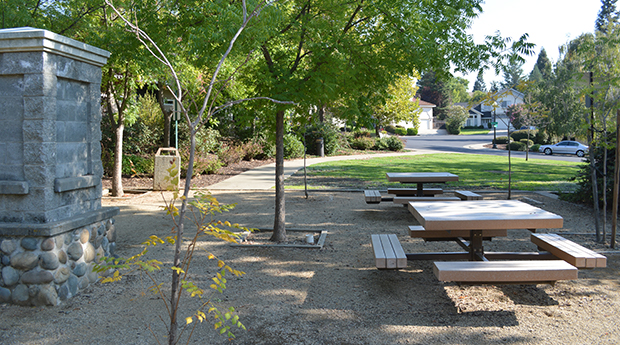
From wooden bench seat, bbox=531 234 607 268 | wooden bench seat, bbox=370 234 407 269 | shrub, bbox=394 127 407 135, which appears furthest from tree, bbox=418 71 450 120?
wooden bench seat, bbox=370 234 407 269

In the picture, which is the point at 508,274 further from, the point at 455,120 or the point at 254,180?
the point at 455,120

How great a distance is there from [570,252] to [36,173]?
5.48 m

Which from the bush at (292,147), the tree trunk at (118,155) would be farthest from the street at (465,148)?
the tree trunk at (118,155)

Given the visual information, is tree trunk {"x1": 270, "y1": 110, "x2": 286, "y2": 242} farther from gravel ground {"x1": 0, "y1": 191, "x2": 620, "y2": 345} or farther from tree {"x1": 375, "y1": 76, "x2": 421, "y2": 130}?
tree {"x1": 375, "y1": 76, "x2": 421, "y2": 130}

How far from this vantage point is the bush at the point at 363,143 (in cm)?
2942

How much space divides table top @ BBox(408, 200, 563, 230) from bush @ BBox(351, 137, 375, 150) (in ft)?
80.0

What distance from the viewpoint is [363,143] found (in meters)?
29.4

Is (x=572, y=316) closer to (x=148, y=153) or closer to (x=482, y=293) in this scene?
(x=482, y=293)

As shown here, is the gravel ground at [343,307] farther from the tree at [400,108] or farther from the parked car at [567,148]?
the parked car at [567,148]

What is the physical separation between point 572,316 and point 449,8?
4.42 meters

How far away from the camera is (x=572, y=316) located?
160 inches

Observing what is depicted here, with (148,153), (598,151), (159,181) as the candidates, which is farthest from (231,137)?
(598,151)

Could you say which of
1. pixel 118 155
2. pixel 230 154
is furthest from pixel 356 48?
pixel 230 154

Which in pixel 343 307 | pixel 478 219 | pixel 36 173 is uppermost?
pixel 36 173
